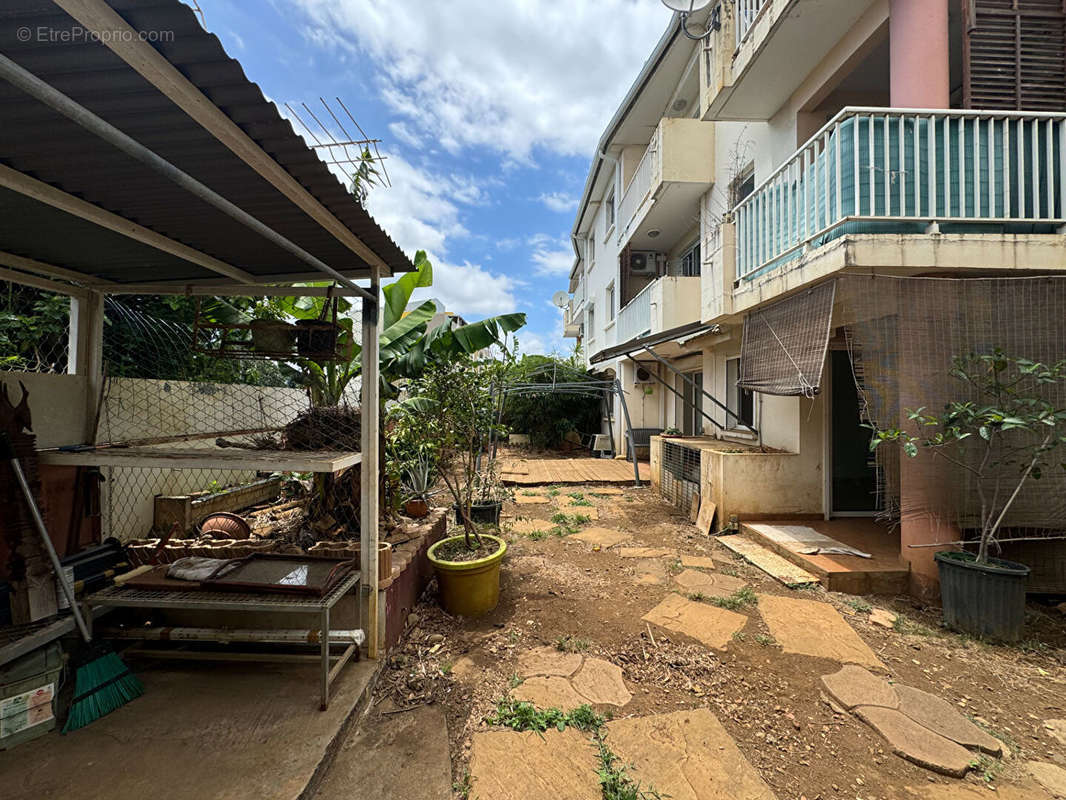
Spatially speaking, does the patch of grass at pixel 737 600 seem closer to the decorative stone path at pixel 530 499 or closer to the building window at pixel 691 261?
the decorative stone path at pixel 530 499

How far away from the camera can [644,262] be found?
→ 12.0 m

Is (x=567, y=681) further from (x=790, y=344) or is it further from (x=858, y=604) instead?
(x=790, y=344)

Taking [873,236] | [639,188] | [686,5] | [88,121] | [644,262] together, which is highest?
[686,5]

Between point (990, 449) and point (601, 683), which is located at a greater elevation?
point (990, 449)

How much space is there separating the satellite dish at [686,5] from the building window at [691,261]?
4533 mm

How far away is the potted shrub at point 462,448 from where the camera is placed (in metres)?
3.67

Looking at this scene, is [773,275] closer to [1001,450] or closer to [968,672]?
[1001,450]

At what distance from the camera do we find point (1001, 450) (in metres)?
3.83

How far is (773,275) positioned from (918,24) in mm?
2441

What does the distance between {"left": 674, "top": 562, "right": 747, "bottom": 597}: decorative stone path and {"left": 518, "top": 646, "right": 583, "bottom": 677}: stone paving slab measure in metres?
1.70

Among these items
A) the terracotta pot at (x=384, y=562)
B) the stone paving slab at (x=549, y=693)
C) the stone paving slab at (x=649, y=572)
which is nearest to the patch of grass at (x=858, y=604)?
the stone paving slab at (x=649, y=572)

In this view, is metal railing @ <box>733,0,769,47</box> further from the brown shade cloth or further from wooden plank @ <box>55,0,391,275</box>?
wooden plank @ <box>55,0,391,275</box>

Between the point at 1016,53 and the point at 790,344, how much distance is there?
3279 mm

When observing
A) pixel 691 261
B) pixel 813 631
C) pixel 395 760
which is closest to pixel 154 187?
pixel 395 760
